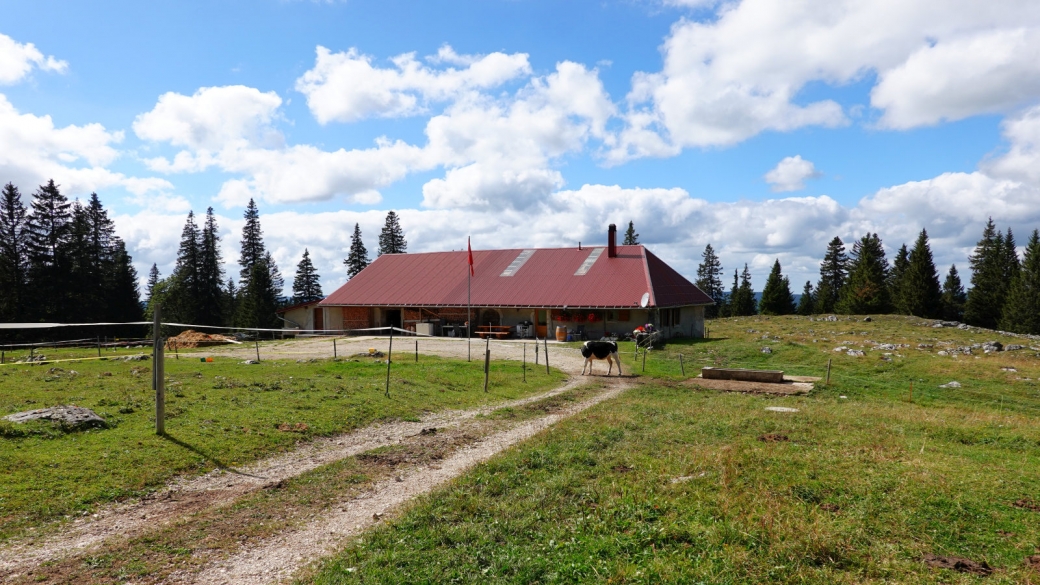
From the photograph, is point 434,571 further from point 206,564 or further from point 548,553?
point 206,564

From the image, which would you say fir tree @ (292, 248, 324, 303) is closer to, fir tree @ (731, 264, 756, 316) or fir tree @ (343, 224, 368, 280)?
fir tree @ (343, 224, 368, 280)

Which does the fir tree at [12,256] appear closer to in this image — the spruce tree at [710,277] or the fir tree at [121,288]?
the fir tree at [121,288]

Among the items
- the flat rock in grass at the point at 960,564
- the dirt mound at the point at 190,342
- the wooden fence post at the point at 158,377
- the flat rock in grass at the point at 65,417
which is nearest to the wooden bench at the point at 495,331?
the dirt mound at the point at 190,342

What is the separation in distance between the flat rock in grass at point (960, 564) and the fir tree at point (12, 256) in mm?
66080

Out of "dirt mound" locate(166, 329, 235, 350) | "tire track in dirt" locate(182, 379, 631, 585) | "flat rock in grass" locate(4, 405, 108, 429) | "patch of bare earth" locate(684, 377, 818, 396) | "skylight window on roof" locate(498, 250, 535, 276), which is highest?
"skylight window on roof" locate(498, 250, 535, 276)

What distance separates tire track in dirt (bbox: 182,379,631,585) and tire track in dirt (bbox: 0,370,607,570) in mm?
1781

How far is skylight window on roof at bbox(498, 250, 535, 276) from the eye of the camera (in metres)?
48.7

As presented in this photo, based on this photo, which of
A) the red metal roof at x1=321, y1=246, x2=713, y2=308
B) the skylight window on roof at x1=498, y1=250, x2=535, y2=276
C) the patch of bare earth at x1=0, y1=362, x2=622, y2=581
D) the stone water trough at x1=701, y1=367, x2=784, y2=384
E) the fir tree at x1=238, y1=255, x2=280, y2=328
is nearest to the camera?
the patch of bare earth at x1=0, y1=362, x2=622, y2=581

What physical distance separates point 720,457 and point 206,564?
758 cm

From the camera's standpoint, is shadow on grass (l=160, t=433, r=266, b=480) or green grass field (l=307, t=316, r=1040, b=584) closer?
green grass field (l=307, t=316, r=1040, b=584)

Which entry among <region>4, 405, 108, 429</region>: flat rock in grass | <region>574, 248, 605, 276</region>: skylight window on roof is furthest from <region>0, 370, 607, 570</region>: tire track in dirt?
<region>574, 248, 605, 276</region>: skylight window on roof

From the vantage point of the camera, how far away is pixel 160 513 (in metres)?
8.07

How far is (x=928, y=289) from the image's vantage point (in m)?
72.2

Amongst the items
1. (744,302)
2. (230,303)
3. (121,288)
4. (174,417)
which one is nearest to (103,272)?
(121,288)
